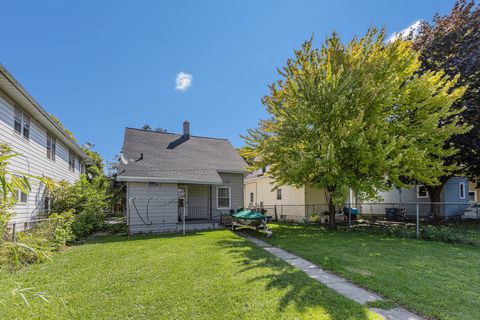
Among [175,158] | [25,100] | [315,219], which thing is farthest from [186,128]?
[315,219]

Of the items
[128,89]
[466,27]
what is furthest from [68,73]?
[466,27]

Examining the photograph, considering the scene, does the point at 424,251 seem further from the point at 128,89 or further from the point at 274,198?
the point at 128,89

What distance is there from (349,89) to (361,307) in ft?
28.8

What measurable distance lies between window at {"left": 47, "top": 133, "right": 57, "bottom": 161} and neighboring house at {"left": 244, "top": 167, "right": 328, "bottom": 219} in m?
10.5

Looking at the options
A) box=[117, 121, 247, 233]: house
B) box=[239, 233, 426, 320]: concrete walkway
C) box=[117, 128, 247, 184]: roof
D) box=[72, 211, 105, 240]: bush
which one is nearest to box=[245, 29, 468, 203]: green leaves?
box=[117, 128, 247, 184]: roof

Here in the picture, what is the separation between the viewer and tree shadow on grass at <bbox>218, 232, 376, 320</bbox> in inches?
154

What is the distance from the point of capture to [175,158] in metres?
14.8

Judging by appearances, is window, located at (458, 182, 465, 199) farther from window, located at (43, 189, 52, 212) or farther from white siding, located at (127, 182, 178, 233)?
window, located at (43, 189, 52, 212)

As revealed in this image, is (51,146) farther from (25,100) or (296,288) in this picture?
(296,288)

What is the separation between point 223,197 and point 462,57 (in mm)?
14942

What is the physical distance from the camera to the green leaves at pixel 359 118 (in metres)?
10.2

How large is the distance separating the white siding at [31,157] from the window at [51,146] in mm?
291

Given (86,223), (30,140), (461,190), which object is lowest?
(86,223)

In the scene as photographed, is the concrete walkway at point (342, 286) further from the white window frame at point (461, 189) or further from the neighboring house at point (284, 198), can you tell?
the white window frame at point (461, 189)
